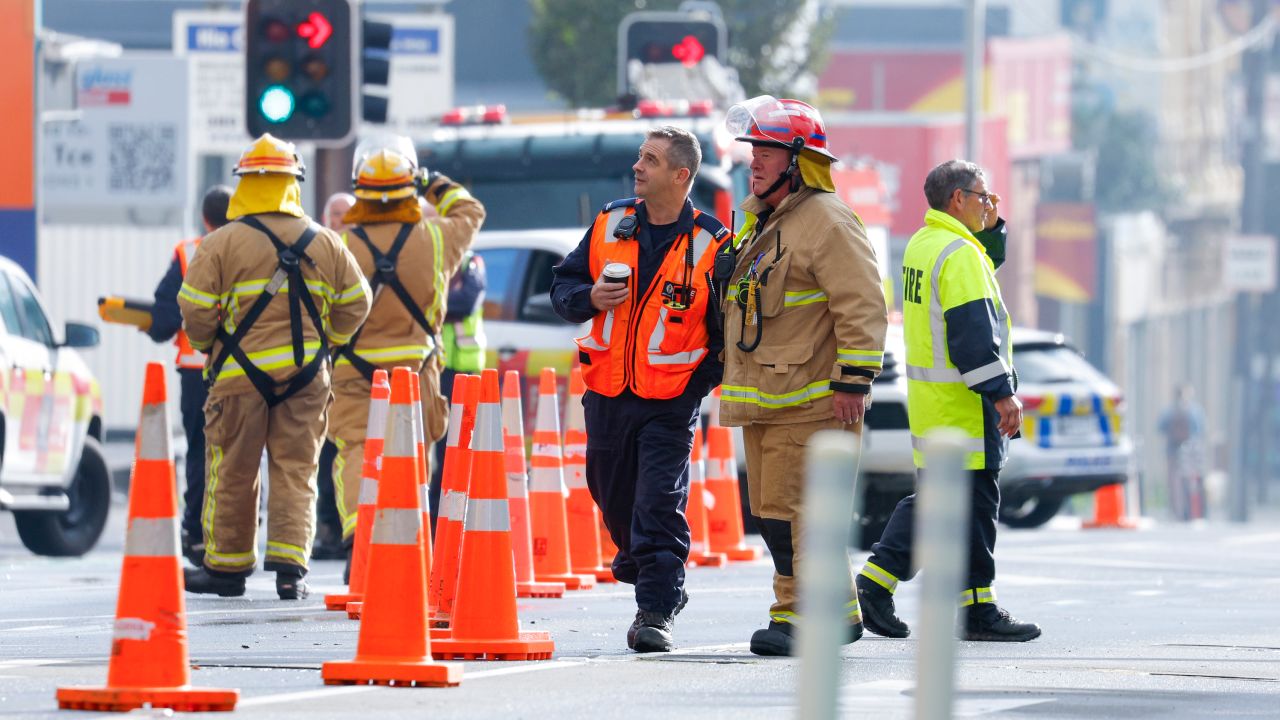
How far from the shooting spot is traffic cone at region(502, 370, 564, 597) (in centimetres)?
1062

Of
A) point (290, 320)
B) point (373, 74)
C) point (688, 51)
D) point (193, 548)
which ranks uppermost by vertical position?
point (688, 51)

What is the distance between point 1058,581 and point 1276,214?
47088 millimetres

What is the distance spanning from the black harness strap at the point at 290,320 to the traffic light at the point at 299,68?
158 inches

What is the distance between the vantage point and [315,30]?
595 inches

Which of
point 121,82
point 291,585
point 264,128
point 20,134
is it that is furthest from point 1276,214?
point 291,585

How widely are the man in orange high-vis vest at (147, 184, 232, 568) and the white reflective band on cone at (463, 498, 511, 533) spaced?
177 inches

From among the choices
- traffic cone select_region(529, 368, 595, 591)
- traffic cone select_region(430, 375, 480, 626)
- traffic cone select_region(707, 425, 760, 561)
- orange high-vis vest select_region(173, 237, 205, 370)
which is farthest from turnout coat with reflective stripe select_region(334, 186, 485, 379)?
traffic cone select_region(430, 375, 480, 626)

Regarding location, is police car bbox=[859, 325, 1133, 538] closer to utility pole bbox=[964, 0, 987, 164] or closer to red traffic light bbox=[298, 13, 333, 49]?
red traffic light bbox=[298, 13, 333, 49]

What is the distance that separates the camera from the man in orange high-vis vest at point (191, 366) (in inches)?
504

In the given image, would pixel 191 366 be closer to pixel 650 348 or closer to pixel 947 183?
pixel 650 348

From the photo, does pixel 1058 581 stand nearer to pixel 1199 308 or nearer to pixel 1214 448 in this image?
pixel 1214 448

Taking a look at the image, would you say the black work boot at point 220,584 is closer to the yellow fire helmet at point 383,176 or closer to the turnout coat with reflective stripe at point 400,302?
the turnout coat with reflective stripe at point 400,302

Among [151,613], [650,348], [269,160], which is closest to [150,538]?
[151,613]

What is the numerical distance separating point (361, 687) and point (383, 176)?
4.82 m
